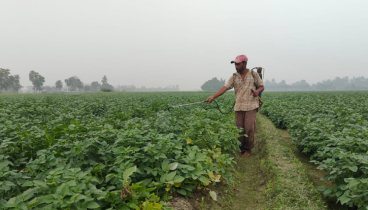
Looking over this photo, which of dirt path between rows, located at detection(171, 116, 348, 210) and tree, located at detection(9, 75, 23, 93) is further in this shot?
tree, located at detection(9, 75, 23, 93)

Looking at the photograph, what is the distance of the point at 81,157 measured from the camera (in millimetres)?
2500

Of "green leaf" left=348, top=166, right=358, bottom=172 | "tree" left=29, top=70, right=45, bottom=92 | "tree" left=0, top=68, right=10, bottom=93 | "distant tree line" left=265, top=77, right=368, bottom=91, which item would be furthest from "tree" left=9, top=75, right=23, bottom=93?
"distant tree line" left=265, top=77, right=368, bottom=91

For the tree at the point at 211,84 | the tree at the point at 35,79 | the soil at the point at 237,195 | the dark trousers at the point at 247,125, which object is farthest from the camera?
the tree at the point at 211,84

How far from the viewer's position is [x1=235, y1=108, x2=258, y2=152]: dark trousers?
198 inches

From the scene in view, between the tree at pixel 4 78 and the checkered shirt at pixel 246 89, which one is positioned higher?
the tree at pixel 4 78

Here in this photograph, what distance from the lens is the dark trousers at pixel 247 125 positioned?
5.02m

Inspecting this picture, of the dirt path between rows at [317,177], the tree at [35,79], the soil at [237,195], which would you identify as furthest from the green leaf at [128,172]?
the tree at [35,79]

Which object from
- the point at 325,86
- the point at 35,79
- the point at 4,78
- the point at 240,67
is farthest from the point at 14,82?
the point at 325,86

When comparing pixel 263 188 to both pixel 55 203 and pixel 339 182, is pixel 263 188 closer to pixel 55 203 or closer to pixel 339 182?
pixel 339 182

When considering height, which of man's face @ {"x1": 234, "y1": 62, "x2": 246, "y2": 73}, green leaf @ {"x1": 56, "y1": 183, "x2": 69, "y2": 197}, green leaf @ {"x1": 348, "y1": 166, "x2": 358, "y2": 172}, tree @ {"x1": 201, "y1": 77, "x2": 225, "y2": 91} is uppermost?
tree @ {"x1": 201, "y1": 77, "x2": 225, "y2": 91}

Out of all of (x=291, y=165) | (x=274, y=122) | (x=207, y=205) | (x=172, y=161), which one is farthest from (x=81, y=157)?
(x=274, y=122)

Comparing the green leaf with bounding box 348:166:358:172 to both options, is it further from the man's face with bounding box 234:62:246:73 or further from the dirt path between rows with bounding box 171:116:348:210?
the man's face with bounding box 234:62:246:73

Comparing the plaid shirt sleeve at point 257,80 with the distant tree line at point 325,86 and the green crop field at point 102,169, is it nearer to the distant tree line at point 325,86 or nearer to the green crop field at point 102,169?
the green crop field at point 102,169

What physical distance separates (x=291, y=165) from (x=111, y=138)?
3470 millimetres
